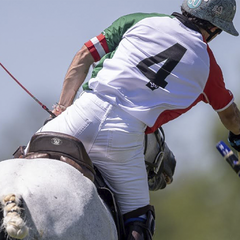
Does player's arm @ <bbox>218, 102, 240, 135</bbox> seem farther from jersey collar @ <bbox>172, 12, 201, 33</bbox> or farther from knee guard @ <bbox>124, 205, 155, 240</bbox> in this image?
knee guard @ <bbox>124, 205, 155, 240</bbox>

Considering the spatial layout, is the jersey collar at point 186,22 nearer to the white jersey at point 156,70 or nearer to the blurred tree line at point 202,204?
the white jersey at point 156,70

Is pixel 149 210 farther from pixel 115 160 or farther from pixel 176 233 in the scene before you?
pixel 176 233

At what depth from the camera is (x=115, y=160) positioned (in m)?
6.34

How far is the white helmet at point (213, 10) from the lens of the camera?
265 inches

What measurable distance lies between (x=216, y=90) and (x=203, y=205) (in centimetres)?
1934

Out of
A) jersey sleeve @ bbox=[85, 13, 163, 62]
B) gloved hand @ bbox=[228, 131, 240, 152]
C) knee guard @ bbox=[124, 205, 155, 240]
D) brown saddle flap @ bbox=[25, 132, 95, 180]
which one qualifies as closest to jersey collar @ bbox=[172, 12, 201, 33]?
jersey sleeve @ bbox=[85, 13, 163, 62]

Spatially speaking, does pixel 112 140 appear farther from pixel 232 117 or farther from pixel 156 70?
pixel 232 117

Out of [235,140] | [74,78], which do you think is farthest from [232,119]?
[74,78]

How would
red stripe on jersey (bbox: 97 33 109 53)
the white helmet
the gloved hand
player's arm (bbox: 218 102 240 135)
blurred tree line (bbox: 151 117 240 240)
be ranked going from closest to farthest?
the white helmet, red stripe on jersey (bbox: 97 33 109 53), player's arm (bbox: 218 102 240 135), the gloved hand, blurred tree line (bbox: 151 117 240 240)

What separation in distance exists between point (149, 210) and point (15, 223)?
1698mm

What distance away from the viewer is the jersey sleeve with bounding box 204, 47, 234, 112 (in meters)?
6.64

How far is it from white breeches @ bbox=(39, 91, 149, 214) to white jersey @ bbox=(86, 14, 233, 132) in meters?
0.10

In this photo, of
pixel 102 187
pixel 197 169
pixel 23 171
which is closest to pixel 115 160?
pixel 102 187

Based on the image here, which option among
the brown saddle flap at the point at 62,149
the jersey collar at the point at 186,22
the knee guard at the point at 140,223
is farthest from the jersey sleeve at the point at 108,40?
the knee guard at the point at 140,223
